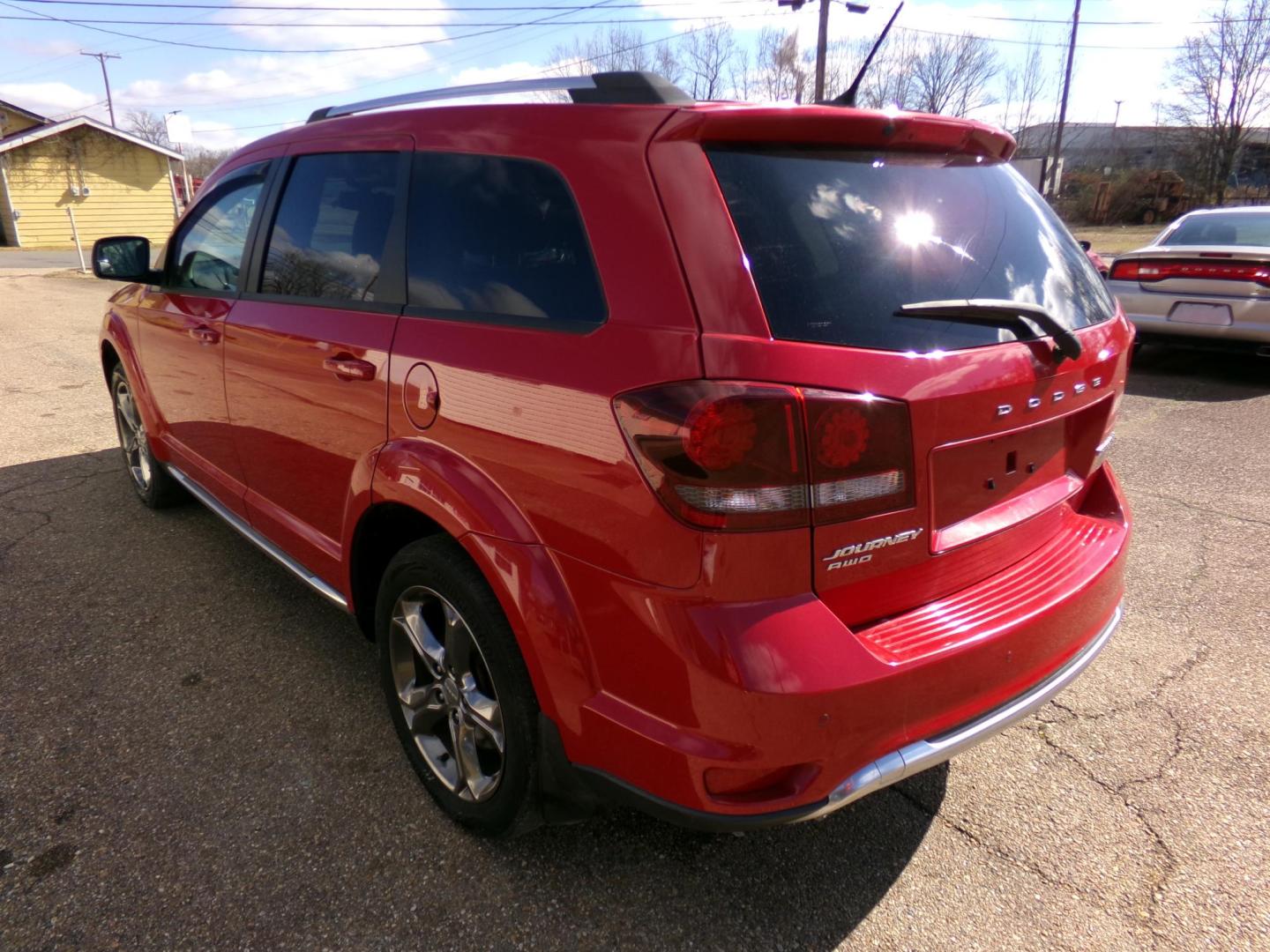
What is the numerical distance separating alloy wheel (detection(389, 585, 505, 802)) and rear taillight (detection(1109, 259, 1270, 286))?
24.7 feet

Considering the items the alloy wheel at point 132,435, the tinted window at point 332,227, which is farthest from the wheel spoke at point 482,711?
the alloy wheel at point 132,435

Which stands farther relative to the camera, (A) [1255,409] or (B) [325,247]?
(A) [1255,409]

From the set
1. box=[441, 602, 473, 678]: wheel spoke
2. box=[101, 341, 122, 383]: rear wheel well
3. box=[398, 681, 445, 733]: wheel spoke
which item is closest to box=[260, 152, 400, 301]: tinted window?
box=[441, 602, 473, 678]: wheel spoke

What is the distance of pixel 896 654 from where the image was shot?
171 centimetres

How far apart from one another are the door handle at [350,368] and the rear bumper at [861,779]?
3.99ft

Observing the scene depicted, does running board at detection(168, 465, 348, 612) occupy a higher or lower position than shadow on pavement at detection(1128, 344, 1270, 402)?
higher

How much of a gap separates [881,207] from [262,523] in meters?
2.50

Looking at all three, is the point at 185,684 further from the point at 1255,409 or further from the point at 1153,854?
the point at 1255,409

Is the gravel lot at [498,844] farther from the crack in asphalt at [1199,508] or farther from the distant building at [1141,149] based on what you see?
the distant building at [1141,149]

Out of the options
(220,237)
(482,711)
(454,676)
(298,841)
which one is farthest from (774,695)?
(220,237)

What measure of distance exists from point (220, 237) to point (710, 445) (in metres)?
2.78

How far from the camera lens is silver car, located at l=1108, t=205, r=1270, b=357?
7.00 m

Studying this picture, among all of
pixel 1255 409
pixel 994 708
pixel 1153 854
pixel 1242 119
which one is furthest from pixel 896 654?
pixel 1242 119

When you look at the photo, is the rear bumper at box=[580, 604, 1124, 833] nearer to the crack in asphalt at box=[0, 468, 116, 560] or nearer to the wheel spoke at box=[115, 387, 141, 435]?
the crack in asphalt at box=[0, 468, 116, 560]
